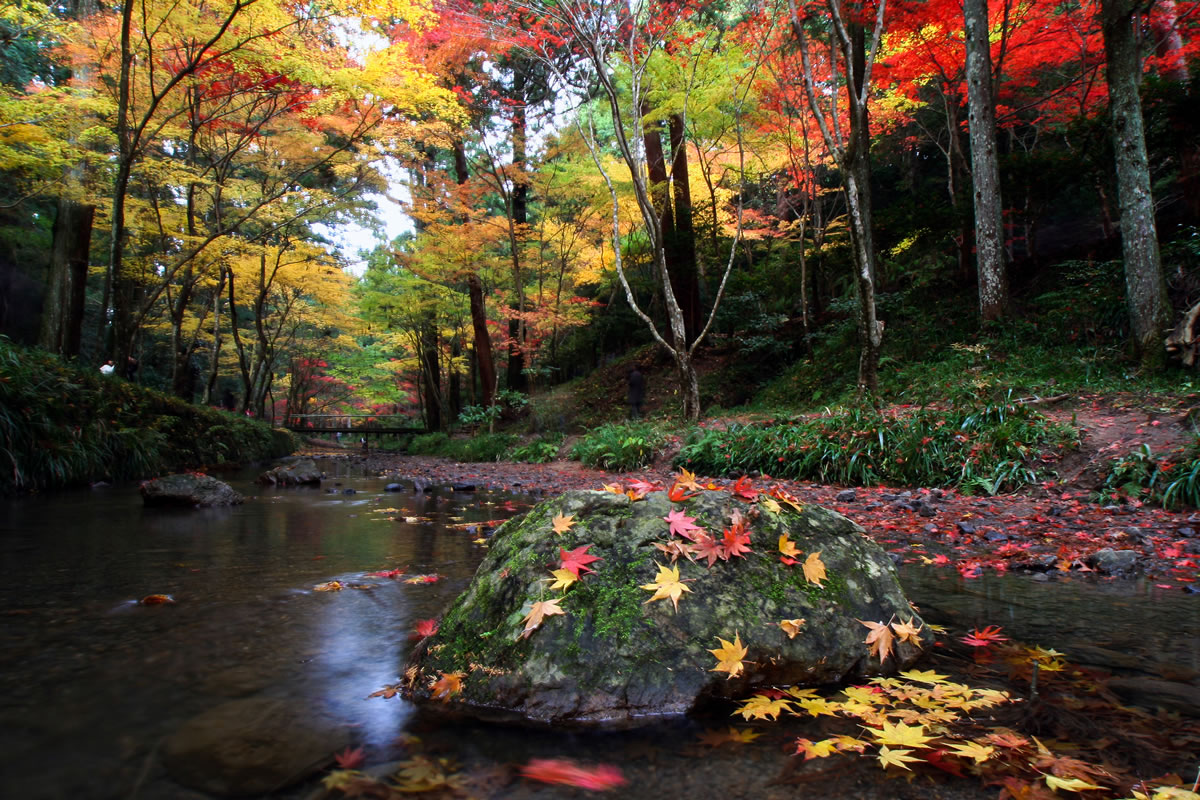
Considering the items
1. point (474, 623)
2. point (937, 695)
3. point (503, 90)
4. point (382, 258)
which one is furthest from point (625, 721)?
point (503, 90)

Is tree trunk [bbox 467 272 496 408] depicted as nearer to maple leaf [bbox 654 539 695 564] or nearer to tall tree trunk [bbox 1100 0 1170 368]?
tall tree trunk [bbox 1100 0 1170 368]

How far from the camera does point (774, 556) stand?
2.19 m

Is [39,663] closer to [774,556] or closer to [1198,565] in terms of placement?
[774,556]

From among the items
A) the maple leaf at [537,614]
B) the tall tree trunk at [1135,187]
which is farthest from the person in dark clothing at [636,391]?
the maple leaf at [537,614]

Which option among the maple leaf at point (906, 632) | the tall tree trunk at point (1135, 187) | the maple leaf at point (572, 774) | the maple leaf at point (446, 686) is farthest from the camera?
the tall tree trunk at point (1135, 187)

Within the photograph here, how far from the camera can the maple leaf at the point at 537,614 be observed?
6.25 ft

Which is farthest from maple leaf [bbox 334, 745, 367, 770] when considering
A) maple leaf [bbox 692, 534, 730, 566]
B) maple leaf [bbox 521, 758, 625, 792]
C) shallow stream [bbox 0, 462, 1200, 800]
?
maple leaf [bbox 692, 534, 730, 566]

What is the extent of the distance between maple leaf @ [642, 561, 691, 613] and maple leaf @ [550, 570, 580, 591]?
0.82 feet

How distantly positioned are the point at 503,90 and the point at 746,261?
9951 millimetres

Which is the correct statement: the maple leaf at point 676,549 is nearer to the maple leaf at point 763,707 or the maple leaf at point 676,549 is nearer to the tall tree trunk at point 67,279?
the maple leaf at point 763,707

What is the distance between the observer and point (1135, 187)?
753 centimetres

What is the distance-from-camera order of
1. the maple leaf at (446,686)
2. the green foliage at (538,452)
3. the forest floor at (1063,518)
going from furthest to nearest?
the green foliage at (538,452)
the forest floor at (1063,518)
the maple leaf at (446,686)

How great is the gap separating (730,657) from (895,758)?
0.51 metres

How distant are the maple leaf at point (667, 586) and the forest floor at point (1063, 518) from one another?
70 centimetres
